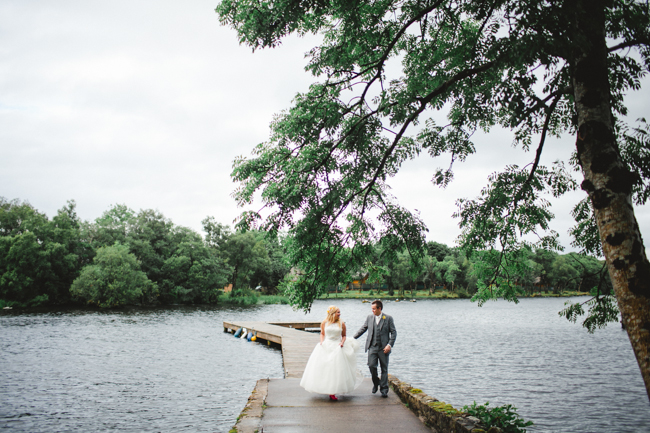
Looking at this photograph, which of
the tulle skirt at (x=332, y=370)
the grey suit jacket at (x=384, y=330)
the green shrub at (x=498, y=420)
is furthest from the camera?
the grey suit jacket at (x=384, y=330)

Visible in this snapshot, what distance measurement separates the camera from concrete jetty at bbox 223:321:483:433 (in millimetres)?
6438

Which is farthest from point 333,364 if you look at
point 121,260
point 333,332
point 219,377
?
point 121,260

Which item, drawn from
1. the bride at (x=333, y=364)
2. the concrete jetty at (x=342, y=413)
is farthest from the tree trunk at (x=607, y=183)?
the bride at (x=333, y=364)

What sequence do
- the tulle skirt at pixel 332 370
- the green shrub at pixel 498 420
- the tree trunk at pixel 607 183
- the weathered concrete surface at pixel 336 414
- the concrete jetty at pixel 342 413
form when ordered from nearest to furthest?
the tree trunk at pixel 607 183 < the green shrub at pixel 498 420 < the concrete jetty at pixel 342 413 < the weathered concrete surface at pixel 336 414 < the tulle skirt at pixel 332 370

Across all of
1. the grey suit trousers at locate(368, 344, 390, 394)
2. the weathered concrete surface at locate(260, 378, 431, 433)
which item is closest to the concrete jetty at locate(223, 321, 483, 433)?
the weathered concrete surface at locate(260, 378, 431, 433)

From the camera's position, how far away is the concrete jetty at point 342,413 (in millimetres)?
6438

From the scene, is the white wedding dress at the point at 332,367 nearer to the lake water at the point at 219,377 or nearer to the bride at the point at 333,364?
the bride at the point at 333,364

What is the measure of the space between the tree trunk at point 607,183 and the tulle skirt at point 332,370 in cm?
534

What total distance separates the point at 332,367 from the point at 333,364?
0.19 ft

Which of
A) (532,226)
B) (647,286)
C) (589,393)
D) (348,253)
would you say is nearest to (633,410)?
(589,393)

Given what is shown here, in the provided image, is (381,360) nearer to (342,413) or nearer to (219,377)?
(342,413)

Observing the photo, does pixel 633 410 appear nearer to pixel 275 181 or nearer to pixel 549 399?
pixel 549 399

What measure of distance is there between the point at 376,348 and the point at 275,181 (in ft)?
13.4

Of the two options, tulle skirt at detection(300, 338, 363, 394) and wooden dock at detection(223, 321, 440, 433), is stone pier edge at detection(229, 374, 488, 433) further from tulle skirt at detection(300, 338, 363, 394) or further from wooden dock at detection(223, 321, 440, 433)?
tulle skirt at detection(300, 338, 363, 394)
